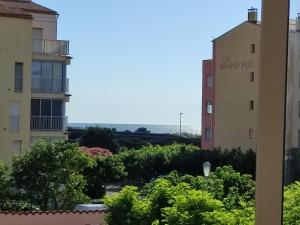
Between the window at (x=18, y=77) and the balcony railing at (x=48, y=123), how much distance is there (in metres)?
1.30

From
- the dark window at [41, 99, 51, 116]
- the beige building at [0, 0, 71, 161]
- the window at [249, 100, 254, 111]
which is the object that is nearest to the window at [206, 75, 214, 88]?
the window at [249, 100, 254, 111]

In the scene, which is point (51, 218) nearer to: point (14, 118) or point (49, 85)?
point (14, 118)

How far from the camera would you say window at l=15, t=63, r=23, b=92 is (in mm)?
24219

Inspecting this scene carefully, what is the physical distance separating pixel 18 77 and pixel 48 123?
215 centimetres

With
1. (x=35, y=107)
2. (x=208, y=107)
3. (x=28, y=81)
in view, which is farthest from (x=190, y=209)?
(x=208, y=107)

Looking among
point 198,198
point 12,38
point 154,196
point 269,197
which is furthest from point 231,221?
point 12,38

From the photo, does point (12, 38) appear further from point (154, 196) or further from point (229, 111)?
point (154, 196)

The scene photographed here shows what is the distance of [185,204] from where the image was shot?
199 inches

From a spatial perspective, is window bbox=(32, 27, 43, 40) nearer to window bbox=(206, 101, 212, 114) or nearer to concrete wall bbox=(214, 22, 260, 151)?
concrete wall bbox=(214, 22, 260, 151)

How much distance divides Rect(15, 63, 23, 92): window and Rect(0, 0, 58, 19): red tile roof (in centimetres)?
185

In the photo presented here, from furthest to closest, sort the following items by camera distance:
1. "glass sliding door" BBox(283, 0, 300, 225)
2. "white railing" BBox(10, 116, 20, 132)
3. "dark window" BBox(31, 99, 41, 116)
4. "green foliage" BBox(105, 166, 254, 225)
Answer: "dark window" BBox(31, 99, 41, 116)
"white railing" BBox(10, 116, 20, 132)
"green foliage" BBox(105, 166, 254, 225)
"glass sliding door" BBox(283, 0, 300, 225)

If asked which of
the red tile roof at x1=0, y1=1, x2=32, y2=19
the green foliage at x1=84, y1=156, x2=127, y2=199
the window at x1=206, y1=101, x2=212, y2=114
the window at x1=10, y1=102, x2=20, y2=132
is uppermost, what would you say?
the red tile roof at x1=0, y1=1, x2=32, y2=19

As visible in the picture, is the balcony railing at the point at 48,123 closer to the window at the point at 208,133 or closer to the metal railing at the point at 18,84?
the metal railing at the point at 18,84

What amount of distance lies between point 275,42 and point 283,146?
200mm
